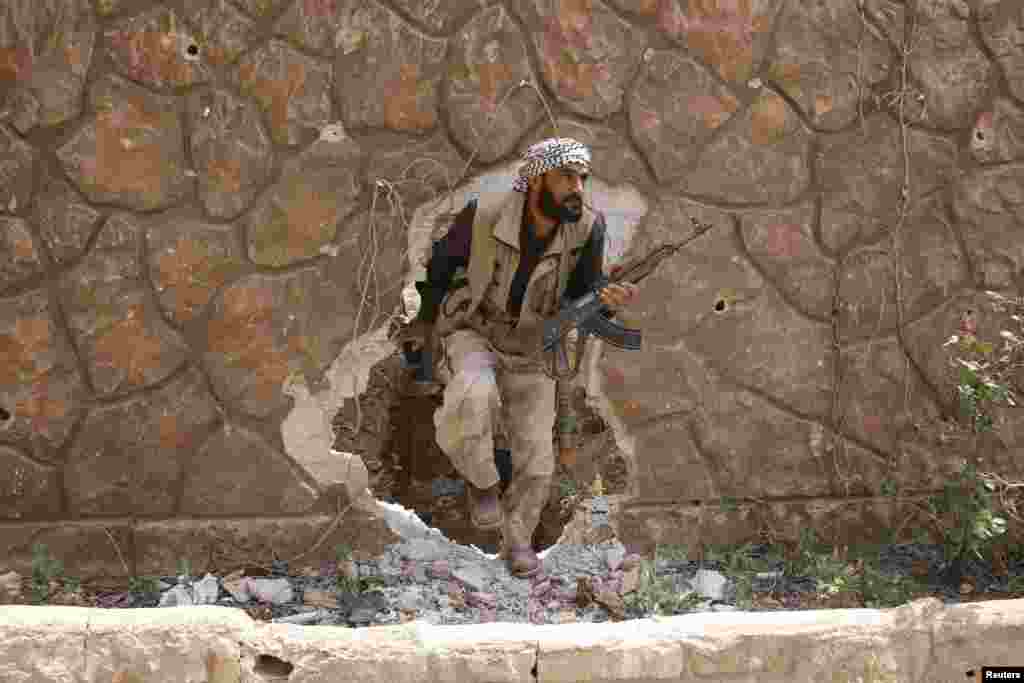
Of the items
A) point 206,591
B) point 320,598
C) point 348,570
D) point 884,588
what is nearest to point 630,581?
point 884,588

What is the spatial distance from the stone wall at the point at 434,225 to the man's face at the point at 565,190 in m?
0.66

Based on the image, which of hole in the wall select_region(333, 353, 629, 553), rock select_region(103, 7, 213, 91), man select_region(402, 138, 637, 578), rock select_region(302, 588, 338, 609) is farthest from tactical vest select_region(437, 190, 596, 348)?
rock select_region(103, 7, 213, 91)

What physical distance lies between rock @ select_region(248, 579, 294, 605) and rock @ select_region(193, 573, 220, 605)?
13 cm

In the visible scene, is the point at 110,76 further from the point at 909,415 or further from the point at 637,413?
the point at 909,415

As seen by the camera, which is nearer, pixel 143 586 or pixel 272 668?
pixel 272 668

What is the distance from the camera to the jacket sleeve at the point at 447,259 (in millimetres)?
4727

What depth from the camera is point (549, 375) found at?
4.79m

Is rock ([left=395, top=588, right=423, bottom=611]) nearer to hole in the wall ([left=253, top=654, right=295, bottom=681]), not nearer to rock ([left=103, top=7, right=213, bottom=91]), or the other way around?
hole in the wall ([left=253, top=654, right=295, bottom=681])

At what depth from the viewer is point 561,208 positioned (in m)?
4.51

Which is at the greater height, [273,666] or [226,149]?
[226,149]

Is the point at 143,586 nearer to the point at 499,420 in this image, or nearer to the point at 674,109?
the point at 499,420

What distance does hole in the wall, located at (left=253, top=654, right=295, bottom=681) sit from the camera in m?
4.08

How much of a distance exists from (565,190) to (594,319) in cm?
51

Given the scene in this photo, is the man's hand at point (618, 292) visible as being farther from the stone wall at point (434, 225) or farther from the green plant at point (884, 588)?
the green plant at point (884, 588)
